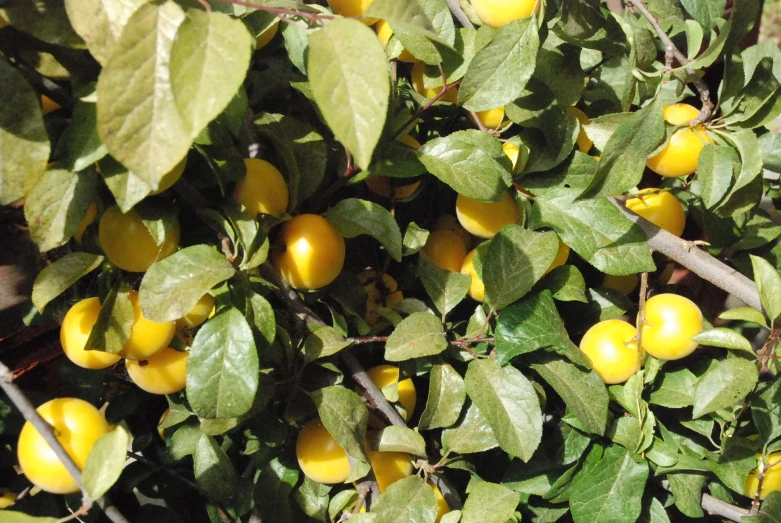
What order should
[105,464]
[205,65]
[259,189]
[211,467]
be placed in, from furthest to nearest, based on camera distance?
[211,467] → [259,189] → [105,464] → [205,65]

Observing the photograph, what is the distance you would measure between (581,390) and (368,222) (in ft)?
1.05

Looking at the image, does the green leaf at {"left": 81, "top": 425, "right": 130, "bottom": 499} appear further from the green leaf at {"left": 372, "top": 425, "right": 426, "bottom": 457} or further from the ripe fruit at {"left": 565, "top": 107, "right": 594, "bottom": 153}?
the ripe fruit at {"left": 565, "top": 107, "right": 594, "bottom": 153}

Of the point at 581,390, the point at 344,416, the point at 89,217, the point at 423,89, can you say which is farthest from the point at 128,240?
the point at 581,390

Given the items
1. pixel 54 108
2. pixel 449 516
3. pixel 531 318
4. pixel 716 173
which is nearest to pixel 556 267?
pixel 531 318

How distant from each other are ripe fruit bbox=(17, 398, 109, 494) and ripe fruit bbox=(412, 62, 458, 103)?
1.67 feet

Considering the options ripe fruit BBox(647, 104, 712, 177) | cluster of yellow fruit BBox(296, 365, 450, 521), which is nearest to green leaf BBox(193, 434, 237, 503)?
cluster of yellow fruit BBox(296, 365, 450, 521)

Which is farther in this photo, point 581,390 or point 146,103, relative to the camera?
point 581,390

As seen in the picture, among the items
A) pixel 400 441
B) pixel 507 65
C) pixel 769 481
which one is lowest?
pixel 769 481

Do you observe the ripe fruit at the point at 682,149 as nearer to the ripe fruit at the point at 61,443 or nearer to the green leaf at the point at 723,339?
the green leaf at the point at 723,339

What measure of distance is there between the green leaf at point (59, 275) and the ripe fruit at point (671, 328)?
2.11ft

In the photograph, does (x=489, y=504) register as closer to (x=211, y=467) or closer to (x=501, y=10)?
(x=211, y=467)

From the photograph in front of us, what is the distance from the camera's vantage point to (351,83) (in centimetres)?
41

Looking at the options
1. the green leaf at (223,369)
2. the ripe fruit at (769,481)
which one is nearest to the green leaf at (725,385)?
the ripe fruit at (769,481)

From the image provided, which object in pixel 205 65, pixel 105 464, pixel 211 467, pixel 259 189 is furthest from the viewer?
pixel 211 467
